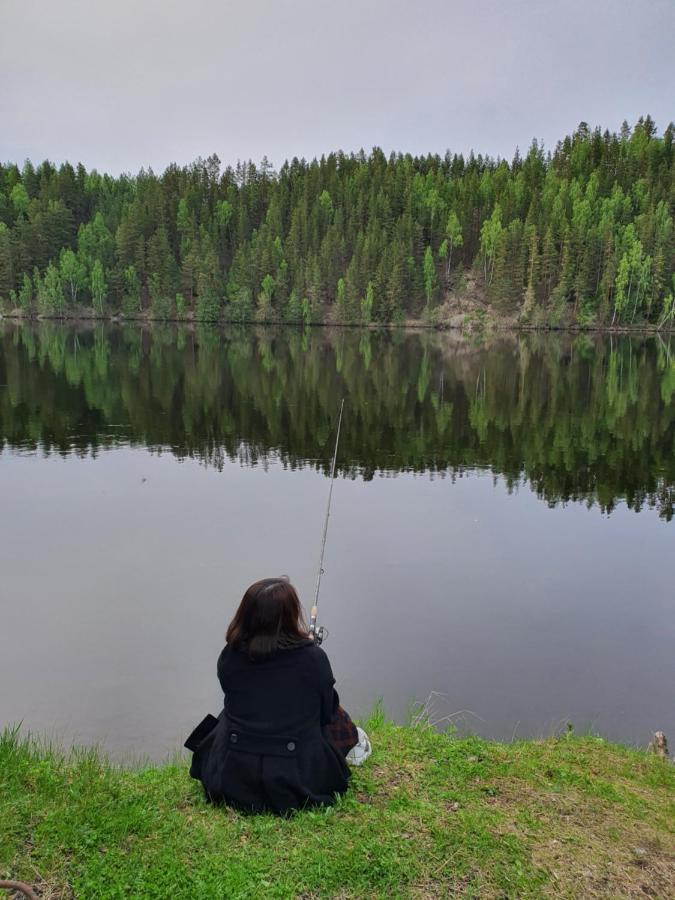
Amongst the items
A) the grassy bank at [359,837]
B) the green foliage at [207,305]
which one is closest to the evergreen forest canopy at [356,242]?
the green foliage at [207,305]

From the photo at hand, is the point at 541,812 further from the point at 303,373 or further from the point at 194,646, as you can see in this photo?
the point at 303,373

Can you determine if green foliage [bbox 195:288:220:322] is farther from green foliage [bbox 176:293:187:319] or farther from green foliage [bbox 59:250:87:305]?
green foliage [bbox 59:250:87:305]

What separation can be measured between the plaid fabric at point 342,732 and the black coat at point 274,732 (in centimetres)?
25

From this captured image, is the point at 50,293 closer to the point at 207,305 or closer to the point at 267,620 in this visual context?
the point at 207,305

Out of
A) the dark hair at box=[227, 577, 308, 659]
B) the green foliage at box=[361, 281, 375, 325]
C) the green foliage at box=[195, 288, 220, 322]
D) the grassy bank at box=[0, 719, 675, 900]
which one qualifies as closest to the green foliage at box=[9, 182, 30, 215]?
the green foliage at box=[195, 288, 220, 322]

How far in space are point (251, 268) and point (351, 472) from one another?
111 meters

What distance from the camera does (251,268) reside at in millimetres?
124188

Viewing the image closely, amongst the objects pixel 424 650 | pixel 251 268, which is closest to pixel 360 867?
pixel 424 650

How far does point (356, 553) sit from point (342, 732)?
8985 mm

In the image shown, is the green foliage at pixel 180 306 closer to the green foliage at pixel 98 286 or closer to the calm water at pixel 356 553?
the green foliage at pixel 98 286

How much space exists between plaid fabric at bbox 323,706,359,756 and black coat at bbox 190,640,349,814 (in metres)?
0.25

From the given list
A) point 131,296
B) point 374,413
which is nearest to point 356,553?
point 374,413

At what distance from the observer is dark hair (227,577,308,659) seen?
4.58 meters

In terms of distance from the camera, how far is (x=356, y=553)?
1427 cm
